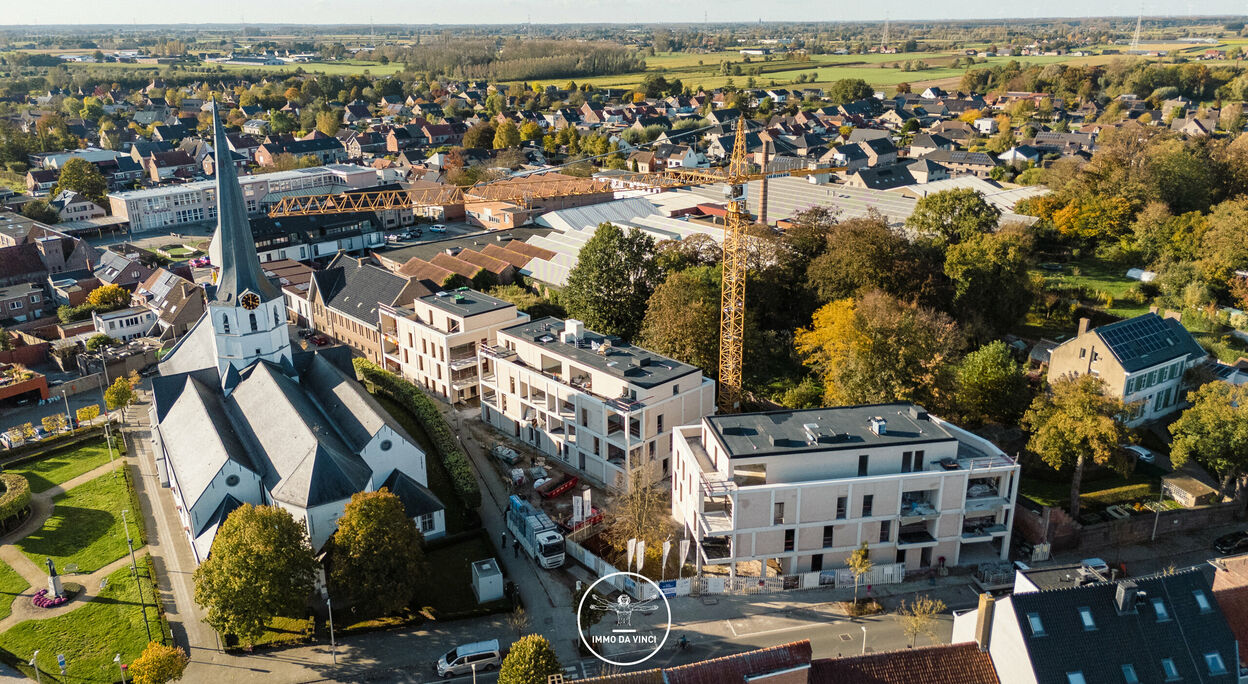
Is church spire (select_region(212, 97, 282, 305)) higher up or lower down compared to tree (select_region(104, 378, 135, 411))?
higher up

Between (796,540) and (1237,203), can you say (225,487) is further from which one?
(1237,203)

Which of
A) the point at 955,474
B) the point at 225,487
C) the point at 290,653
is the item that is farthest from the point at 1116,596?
the point at 225,487

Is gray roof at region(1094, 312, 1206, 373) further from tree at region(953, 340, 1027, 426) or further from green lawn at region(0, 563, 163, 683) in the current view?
green lawn at region(0, 563, 163, 683)

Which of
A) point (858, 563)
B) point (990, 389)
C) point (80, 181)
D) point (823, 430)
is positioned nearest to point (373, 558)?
point (858, 563)

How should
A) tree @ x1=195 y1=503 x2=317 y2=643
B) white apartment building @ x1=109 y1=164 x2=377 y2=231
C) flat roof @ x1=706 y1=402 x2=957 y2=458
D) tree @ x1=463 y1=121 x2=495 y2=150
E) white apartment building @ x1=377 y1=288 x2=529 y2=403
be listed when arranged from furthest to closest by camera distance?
tree @ x1=463 y1=121 x2=495 y2=150 < white apartment building @ x1=109 y1=164 x2=377 y2=231 < white apartment building @ x1=377 y1=288 x2=529 y2=403 < flat roof @ x1=706 y1=402 x2=957 y2=458 < tree @ x1=195 y1=503 x2=317 y2=643

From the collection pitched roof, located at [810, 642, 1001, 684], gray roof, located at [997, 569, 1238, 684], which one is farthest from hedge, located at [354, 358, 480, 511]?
gray roof, located at [997, 569, 1238, 684]

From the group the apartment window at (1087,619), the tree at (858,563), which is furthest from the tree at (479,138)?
the apartment window at (1087,619)

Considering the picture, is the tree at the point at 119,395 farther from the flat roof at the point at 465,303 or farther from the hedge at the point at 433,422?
the flat roof at the point at 465,303

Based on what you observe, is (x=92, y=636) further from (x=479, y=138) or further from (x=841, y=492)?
(x=479, y=138)
